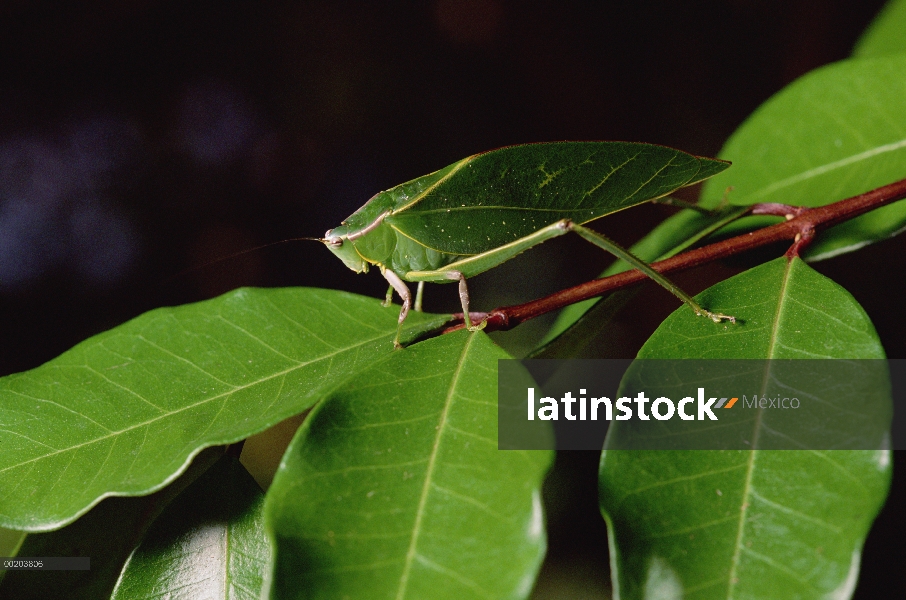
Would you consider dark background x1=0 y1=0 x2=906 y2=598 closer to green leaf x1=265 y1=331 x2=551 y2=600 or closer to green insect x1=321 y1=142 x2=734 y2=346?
green insect x1=321 y1=142 x2=734 y2=346

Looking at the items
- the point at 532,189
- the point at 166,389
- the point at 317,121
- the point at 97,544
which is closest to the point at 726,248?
the point at 532,189

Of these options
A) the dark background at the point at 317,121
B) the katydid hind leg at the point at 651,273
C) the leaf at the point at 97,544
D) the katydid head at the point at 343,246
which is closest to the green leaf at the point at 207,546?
the leaf at the point at 97,544

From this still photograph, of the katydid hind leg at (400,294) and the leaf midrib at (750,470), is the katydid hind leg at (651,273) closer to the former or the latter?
the leaf midrib at (750,470)

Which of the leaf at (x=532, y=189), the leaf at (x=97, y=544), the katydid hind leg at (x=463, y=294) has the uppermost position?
the leaf at (x=532, y=189)

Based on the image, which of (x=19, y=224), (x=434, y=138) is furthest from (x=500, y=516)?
(x=434, y=138)

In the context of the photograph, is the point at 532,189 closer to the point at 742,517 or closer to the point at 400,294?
the point at 400,294

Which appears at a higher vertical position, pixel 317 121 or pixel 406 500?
pixel 317 121

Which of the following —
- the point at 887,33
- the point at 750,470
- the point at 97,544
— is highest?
the point at 887,33

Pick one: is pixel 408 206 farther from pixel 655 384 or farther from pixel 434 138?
pixel 434 138
